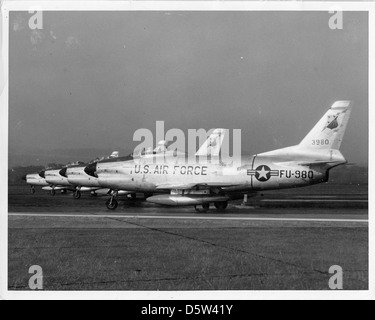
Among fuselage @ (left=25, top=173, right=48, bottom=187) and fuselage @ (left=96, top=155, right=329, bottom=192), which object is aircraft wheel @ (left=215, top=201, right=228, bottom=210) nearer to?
fuselage @ (left=96, top=155, right=329, bottom=192)

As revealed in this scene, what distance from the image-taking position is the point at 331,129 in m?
23.5

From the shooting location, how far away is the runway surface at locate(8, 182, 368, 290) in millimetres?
8734

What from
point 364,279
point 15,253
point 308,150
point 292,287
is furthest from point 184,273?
point 308,150

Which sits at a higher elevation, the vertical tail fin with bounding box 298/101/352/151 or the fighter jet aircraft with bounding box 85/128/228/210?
the vertical tail fin with bounding box 298/101/352/151

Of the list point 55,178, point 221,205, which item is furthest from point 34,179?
point 221,205

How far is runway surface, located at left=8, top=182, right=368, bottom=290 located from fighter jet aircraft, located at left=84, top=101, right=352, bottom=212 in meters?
7.61

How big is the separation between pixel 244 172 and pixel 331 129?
4.99m

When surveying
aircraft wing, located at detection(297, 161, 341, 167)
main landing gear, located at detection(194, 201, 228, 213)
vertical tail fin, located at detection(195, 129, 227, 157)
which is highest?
vertical tail fin, located at detection(195, 129, 227, 157)

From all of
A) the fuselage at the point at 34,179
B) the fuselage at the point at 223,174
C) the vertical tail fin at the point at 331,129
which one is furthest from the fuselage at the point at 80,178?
the fuselage at the point at 34,179

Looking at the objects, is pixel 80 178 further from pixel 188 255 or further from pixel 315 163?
pixel 188 255

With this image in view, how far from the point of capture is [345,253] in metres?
10.8

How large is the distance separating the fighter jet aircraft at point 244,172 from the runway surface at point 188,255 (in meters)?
7.61

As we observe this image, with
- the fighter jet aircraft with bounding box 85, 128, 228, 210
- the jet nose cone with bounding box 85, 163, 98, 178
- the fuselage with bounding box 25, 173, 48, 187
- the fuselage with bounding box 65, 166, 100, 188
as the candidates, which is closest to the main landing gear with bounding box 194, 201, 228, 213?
the fighter jet aircraft with bounding box 85, 128, 228, 210
